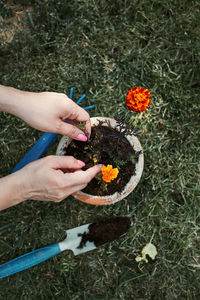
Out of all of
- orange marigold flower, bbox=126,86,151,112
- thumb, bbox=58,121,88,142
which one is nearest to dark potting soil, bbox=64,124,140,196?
thumb, bbox=58,121,88,142

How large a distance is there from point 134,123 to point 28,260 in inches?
58.1

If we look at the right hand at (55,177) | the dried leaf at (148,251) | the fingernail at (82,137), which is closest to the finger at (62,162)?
the right hand at (55,177)

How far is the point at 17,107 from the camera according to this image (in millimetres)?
1736

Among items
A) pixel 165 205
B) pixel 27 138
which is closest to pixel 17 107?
pixel 27 138

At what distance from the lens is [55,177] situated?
1639 millimetres

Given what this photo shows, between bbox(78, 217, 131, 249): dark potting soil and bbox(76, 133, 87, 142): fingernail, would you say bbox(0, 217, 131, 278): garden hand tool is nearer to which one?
bbox(78, 217, 131, 249): dark potting soil

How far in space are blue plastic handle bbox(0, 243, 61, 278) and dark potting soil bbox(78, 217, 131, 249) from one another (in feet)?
0.79

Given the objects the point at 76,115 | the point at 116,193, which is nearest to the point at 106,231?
the point at 116,193

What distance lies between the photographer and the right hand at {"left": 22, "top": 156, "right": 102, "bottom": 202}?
1.65 meters

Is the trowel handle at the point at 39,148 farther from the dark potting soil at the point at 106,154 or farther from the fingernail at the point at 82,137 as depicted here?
the fingernail at the point at 82,137

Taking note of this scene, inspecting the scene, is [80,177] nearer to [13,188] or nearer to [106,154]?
[106,154]

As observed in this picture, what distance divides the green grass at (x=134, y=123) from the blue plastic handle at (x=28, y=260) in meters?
0.11

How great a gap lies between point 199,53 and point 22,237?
2.30 m

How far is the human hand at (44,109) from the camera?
170cm
